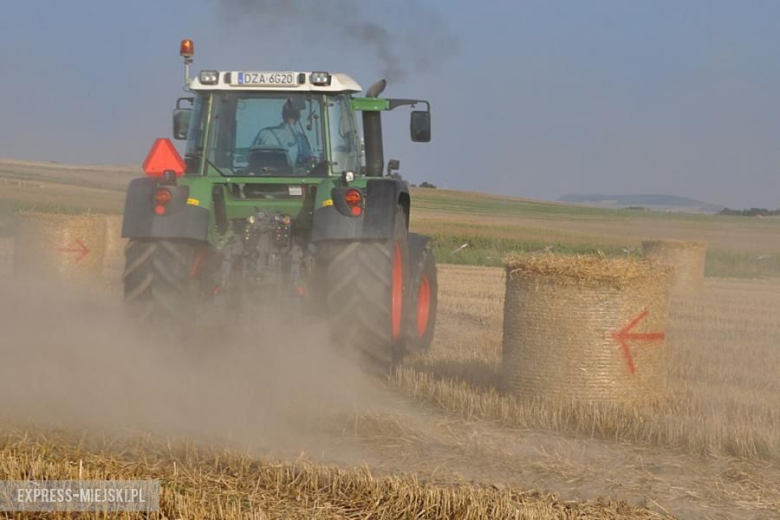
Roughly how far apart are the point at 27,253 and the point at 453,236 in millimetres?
15740

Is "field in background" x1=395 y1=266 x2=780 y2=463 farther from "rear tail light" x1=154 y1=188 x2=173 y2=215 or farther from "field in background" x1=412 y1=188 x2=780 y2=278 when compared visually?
"rear tail light" x1=154 y1=188 x2=173 y2=215

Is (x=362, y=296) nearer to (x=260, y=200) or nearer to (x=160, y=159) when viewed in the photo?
(x=260, y=200)

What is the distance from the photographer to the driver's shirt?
7.80 m

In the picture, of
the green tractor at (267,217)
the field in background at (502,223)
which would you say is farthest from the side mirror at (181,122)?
the field in background at (502,223)

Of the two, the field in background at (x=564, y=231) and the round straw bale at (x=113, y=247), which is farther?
the field in background at (x=564, y=231)

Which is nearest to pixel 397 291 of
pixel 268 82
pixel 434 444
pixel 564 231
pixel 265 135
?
pixel 265 135

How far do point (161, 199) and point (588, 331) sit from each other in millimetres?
3028

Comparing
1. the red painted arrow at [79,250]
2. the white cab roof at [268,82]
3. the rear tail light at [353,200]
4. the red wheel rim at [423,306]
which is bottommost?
the red wheel rim at [423,306]

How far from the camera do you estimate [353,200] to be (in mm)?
7352

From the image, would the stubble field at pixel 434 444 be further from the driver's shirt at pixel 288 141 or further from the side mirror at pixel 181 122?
the side mirror at pixel 181 122

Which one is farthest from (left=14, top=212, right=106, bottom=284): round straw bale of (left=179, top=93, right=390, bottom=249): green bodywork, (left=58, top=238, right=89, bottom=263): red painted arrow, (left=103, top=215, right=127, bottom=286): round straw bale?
(left=179, top=93, right=390, bottom=249): green bodywork

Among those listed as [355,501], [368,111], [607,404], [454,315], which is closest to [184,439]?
[355,501]

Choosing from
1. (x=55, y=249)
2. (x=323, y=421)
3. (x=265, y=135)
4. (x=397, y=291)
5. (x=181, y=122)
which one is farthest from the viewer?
(x=55, y=249)

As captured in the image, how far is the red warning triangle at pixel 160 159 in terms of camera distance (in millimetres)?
7426
